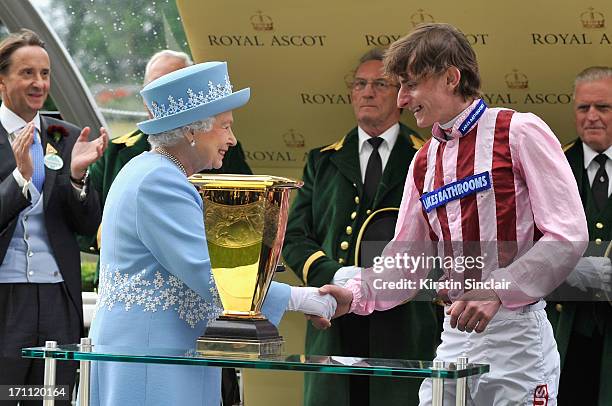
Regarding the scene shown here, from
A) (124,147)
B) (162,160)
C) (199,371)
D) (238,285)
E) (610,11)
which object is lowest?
(199,371)

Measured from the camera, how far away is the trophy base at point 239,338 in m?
3.02

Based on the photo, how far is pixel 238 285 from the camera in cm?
309

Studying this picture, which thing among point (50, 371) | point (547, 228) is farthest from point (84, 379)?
point (547, 228)

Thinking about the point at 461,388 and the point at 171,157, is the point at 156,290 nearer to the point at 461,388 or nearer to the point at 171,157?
the point at 171,157

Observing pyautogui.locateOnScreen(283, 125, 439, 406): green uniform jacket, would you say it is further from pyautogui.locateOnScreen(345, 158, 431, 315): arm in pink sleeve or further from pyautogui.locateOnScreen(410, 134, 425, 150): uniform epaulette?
pyautogui.locateOnScreen(345, 158, 431, 315): arm in pink sleeve

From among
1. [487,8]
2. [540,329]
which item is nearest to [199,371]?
[540,329]

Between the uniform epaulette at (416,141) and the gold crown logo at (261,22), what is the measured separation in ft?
2.52

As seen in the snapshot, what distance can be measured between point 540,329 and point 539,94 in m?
1.97

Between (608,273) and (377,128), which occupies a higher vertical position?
(377,128)

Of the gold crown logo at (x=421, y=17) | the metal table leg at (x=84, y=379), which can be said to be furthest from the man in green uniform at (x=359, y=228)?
the metal table leg at (x=84, y=379)

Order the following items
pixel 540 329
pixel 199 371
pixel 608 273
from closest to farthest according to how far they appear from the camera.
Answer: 1. pixel 199 371
2. pixel 540 329
3. pixel 608 273

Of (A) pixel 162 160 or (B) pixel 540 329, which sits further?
(B) pixel 540 329

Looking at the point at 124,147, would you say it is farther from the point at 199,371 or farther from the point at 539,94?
the point at 199,371

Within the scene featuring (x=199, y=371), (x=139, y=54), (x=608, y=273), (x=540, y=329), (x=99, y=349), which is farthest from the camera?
(x=139, y=54)
